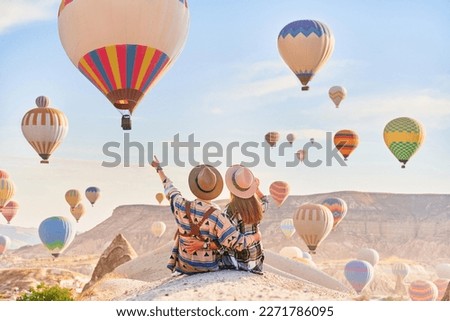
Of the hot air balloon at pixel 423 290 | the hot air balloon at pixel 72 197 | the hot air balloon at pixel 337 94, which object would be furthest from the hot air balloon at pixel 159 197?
the hot air balloon at pixel 423 290

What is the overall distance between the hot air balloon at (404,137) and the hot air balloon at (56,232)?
17.6 metres

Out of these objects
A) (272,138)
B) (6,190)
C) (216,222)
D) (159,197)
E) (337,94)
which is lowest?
(159,197)

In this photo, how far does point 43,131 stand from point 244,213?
77.9ft

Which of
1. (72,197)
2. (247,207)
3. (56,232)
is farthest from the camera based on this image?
(72,197)

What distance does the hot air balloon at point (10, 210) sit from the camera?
160ft

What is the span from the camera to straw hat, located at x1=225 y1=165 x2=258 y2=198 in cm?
884

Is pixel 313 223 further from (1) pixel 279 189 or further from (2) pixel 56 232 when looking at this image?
(1) pixel 279 189

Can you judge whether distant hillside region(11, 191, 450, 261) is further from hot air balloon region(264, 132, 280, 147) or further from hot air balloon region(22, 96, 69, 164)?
hot air balloon region(22, 96, 69, 164)

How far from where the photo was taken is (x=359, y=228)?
98188 millimetres

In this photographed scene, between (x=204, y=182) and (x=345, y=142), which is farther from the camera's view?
(x=345, y=142)

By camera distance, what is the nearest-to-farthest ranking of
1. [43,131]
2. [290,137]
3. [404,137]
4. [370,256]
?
[43,131] < [404,137] < [290,137] < [370,256]

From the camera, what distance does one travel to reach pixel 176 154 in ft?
58.5

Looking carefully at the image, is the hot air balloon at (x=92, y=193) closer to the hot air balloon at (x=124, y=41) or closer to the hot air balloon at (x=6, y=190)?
the hot air balloon at (x=6, y=190)

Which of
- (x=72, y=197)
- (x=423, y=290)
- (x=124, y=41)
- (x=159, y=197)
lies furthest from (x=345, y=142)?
(x=159, y=197)
